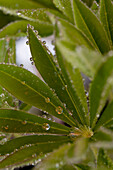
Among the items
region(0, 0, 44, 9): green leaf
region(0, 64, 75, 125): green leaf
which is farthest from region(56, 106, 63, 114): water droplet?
region(0, 0, 44, 9): green leaf

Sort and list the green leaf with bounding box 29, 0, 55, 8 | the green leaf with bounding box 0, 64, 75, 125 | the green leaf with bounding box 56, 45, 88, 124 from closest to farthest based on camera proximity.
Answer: the green leaf with bounding box 56, 45, 88, 124, the green leaf with bounding box 0, 64, 75, 125, the green leaf with bounding box 29, 0, 55, 8

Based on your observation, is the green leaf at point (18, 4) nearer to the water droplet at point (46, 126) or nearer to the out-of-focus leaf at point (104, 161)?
the water droplet at point (46, 126)

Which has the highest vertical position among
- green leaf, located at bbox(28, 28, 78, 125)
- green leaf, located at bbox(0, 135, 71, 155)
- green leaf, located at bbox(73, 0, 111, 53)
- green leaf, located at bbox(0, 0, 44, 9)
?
green leaf, located at bbox(0, 0, 44, 9)

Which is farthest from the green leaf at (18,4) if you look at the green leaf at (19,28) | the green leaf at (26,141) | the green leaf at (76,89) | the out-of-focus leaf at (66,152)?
the out-of-focus leaf at (66,152)

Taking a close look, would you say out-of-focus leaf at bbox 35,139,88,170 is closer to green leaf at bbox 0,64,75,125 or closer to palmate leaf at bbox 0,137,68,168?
palmate leaf at bbox 0,137,68,168

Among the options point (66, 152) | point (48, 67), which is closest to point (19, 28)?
point (48, 67)

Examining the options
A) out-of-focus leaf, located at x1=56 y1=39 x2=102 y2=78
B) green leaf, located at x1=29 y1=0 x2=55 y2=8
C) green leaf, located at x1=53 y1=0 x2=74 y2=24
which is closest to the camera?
out-of-focus leaf, located at x1=56 y1=39 x2=102 y2=78

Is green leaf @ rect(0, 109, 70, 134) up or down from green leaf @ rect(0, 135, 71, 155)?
up

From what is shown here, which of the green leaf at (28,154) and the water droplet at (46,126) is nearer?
the green leaf at (28,154)
